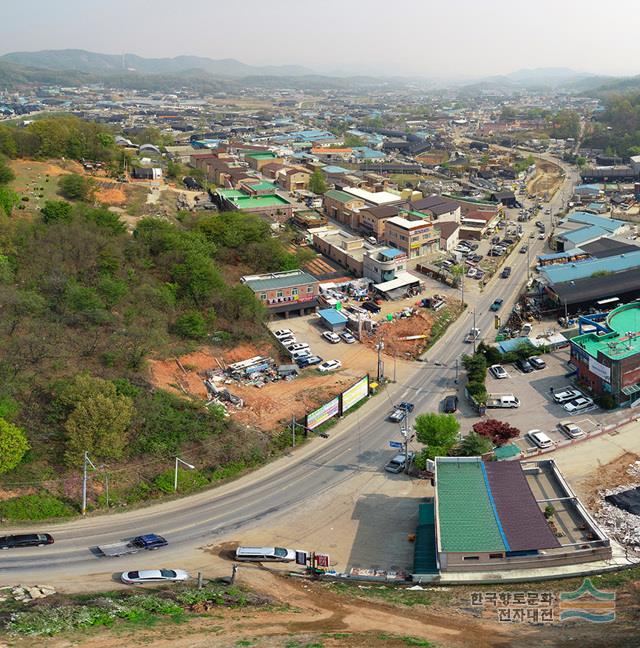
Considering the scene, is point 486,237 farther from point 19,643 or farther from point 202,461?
point 19,643

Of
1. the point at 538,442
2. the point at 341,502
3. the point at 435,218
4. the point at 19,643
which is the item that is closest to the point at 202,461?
the point at 341,502

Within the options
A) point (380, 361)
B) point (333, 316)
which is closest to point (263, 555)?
point (380, 361)

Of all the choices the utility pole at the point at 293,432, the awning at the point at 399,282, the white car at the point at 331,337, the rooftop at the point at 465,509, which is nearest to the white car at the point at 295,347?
the white car at the point at 331,337

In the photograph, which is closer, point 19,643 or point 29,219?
point 19,643

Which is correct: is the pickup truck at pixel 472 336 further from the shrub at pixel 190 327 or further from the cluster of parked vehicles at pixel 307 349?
the shrub at pixel 190 327

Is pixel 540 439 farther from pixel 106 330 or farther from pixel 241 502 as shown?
pixel 106 330

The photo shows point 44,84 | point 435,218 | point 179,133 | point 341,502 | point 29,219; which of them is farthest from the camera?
point 44,84

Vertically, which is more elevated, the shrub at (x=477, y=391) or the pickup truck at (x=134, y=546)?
the shrub at (x=477, y=391)
